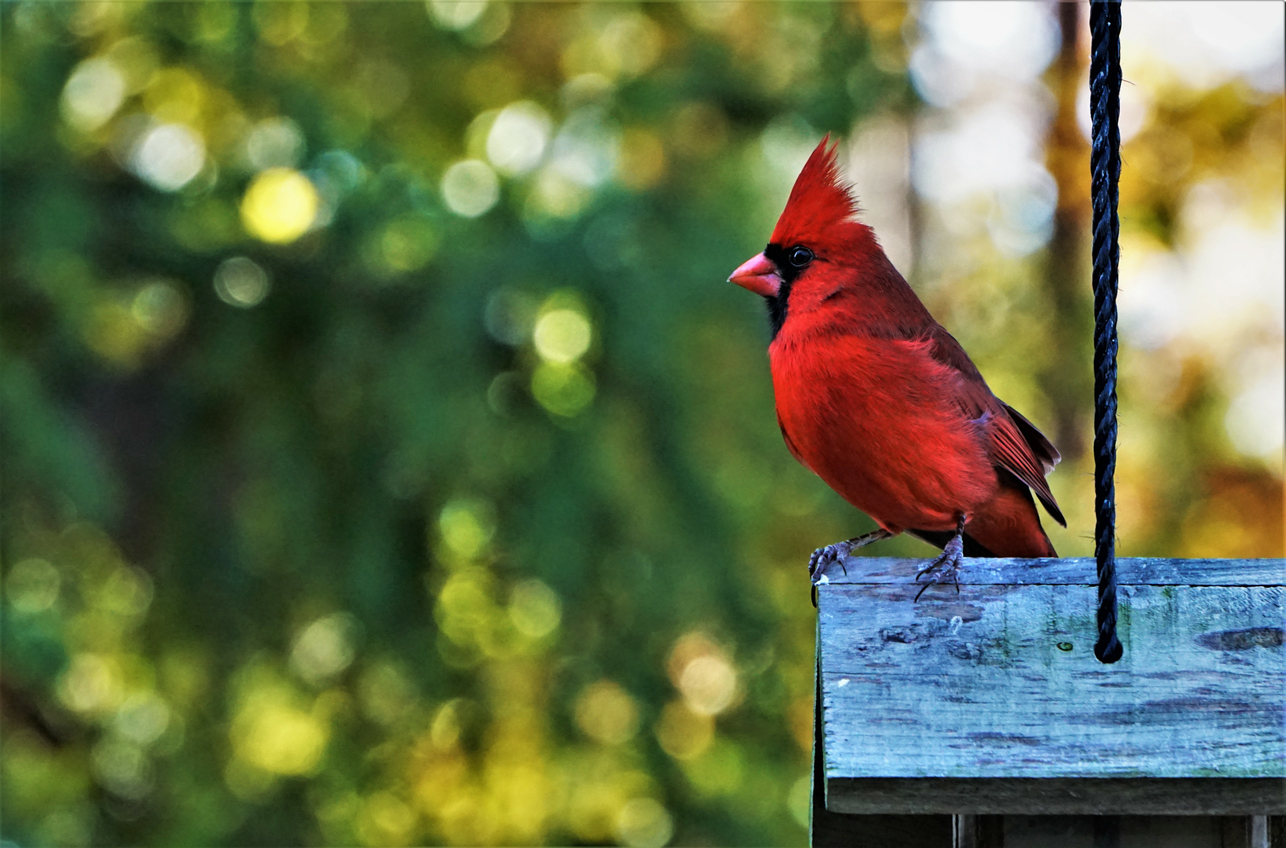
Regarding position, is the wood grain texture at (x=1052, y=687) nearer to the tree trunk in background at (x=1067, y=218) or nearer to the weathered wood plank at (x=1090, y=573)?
the weathered wood plank at (x=1090, y=573)

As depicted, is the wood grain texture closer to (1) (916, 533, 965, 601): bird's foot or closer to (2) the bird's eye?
(1) (916, 533, 965, 601): bird's foot

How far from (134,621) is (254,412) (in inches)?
31.3

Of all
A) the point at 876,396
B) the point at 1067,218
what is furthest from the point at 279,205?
the point at 1067,218

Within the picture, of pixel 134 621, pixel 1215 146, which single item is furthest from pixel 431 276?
pixel 1215 146

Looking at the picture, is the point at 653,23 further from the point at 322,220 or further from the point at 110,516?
the point at 110,516

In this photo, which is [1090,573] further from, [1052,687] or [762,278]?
[762,278]

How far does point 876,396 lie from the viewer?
174 centimetres

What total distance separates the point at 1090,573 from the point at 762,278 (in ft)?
2.62

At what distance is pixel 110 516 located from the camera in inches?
90.8

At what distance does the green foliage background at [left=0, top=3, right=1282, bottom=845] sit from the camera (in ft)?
7.95

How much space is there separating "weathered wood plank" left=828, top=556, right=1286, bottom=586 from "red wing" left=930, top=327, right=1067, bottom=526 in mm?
580

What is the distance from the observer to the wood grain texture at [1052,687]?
1.13 metres

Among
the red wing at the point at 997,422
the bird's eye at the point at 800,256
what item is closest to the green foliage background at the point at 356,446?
the red wing at the point at 997,422

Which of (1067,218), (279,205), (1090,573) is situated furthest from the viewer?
(1067,218)
